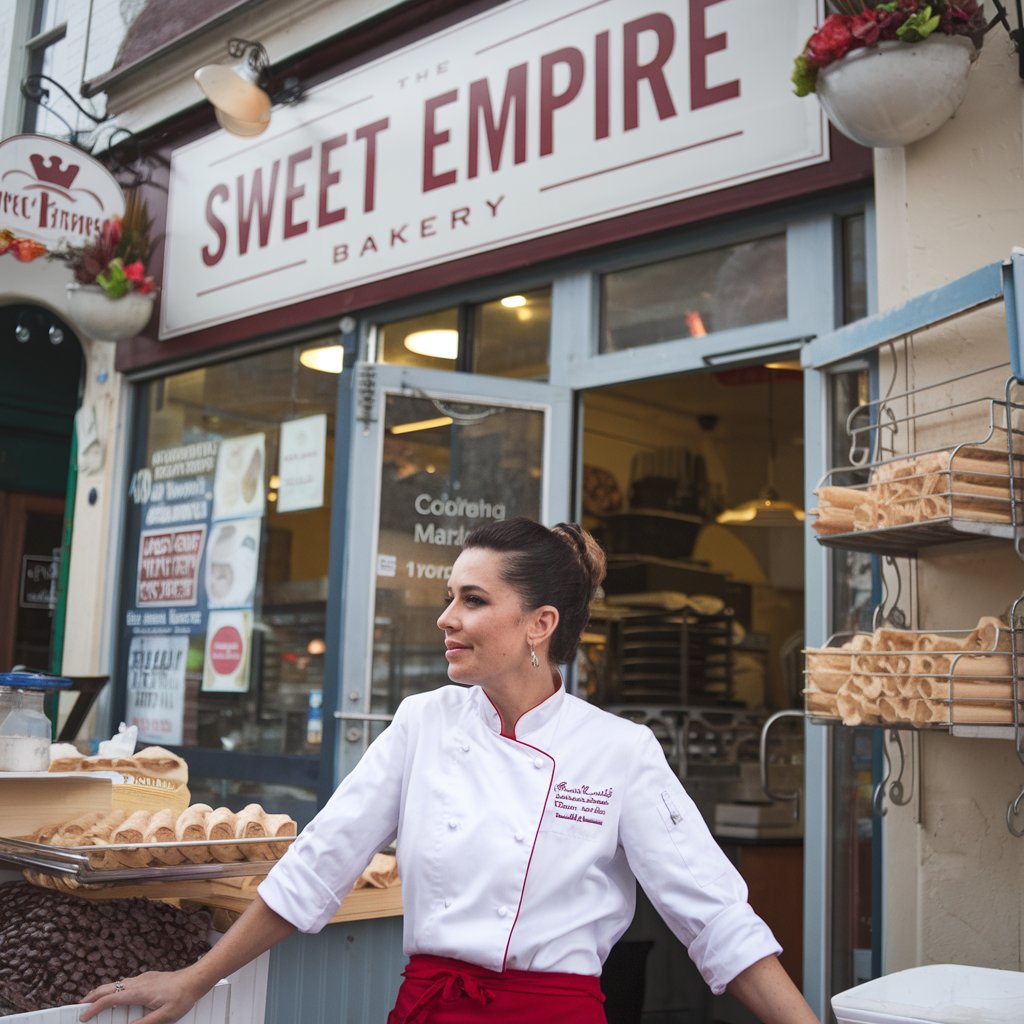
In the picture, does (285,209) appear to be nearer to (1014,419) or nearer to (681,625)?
(681,625)

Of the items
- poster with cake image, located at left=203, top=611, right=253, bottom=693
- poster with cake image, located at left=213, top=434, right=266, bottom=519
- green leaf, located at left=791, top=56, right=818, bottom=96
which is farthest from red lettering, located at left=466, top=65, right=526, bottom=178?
poster with cake image, located at left=203, top=611, right=253, bottom=693

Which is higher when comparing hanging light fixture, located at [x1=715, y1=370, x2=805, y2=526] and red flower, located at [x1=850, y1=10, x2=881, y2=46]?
red flower, located at [x1=850, y1=10, x2=881, y2=46]

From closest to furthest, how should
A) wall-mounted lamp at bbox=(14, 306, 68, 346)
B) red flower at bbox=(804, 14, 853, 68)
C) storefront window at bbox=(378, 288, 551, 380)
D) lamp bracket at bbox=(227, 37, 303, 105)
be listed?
red flower at bbox=(804, 14, 853, 68), storefront window at bbox=(378, 288, 551, 380), lamp bracket at bbox=(227, 37, 303, 105), wall-mounted lamp at bbox=(14, 306, 68, 346)

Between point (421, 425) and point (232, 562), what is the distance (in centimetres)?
171

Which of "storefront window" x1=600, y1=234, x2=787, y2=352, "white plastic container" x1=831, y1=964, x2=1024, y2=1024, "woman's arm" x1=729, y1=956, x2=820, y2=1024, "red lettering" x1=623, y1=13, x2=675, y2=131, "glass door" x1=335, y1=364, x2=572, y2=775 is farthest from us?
"glass door" x1=335, y1=364, x2=572, y2=775

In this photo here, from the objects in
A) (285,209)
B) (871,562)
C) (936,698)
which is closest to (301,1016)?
(936,698)

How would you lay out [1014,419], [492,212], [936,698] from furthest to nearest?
[492,212] → [1014,419] → [936,698]

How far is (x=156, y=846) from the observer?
8.39ft

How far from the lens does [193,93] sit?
6.98 metres

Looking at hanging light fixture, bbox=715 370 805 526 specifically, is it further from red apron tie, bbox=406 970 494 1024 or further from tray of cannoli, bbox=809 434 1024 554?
red apron tie, bbox=406 970 494 1024

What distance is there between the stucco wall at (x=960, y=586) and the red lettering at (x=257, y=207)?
3457mm

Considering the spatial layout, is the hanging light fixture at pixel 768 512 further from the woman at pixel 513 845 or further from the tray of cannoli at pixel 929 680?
the woman at pixel 513 845

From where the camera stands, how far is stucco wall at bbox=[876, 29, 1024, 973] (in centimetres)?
356

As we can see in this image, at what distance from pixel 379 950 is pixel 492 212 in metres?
3.21
